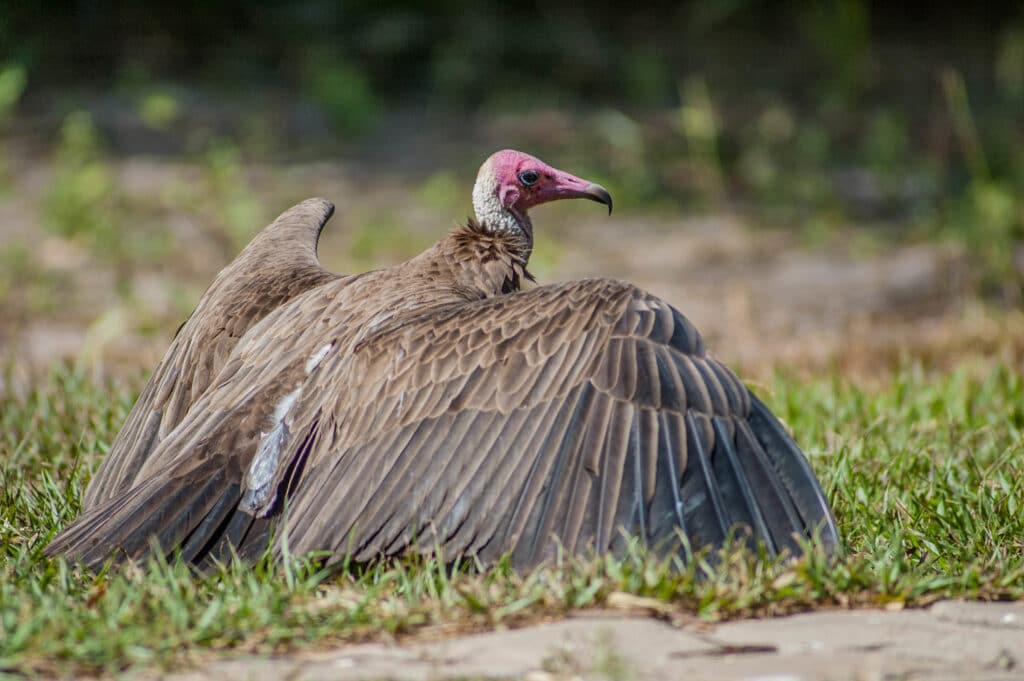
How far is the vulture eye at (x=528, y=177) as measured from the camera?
16.3ft

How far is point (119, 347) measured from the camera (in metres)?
7.43

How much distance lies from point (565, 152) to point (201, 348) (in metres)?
6.50

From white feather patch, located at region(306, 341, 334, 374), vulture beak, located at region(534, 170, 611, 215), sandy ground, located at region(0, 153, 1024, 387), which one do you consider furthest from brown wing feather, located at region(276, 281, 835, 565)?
sandy ground, located at region(0, 153, 1024, 387)

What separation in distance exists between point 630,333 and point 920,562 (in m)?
1.04

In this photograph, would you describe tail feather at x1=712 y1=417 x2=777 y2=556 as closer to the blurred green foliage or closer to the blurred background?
the blurred background

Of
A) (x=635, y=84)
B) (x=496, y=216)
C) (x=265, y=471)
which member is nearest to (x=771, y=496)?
(x=265, y=471)

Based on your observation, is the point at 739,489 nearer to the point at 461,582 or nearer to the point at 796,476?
the point at 796,476

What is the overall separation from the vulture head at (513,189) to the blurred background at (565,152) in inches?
76.9

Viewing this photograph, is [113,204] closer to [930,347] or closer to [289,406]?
[930,347]

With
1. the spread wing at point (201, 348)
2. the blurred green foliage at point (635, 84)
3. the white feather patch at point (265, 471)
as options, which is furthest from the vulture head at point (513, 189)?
the blurred green foliage at point (635, 84)

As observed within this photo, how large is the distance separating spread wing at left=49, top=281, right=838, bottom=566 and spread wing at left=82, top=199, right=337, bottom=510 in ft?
1.47

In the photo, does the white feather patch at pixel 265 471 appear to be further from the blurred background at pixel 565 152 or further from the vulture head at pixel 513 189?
the blurred background at pixel 565 152

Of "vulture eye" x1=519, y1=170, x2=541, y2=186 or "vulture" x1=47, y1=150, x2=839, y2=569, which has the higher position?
"vulture eye" x1=519, y1=170, x2=541, y2=186

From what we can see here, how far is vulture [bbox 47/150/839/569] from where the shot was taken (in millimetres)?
3457
